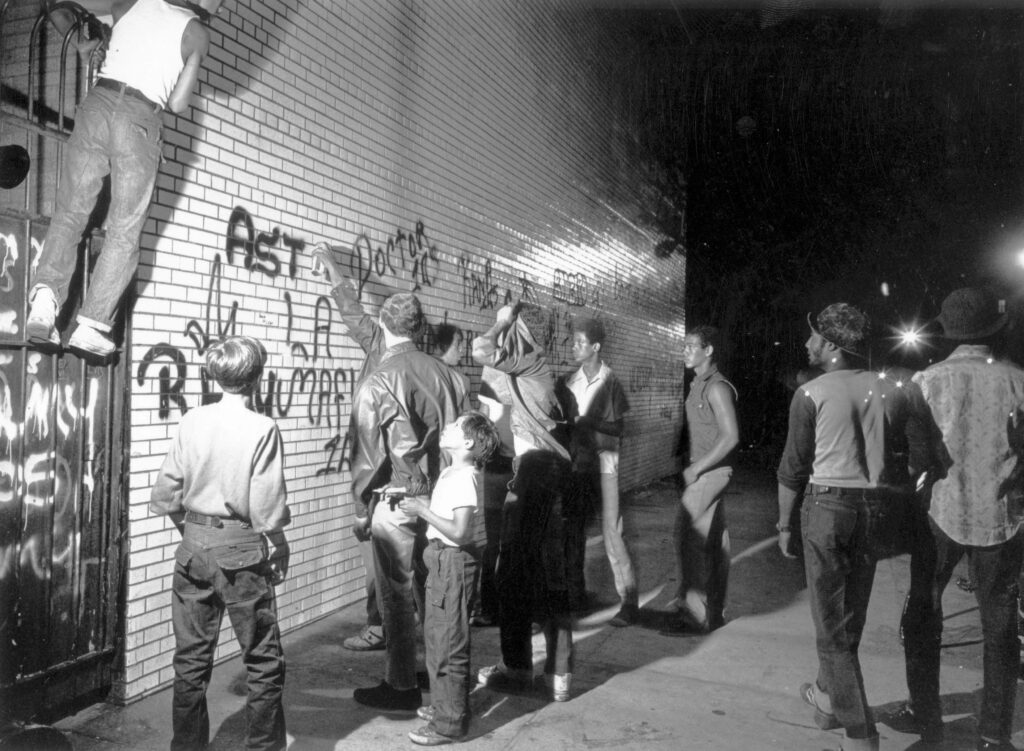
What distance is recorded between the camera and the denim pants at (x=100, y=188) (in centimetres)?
352

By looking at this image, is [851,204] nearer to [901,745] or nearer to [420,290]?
[420,290]

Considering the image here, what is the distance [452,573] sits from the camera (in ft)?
11.6

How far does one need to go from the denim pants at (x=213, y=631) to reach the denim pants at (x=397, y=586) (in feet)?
2.75

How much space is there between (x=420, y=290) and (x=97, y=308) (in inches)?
128

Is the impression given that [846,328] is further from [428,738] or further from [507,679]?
[428,738]

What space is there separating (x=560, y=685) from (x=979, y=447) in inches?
90.1

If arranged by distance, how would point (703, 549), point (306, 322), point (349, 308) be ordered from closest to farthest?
1. point (349, 308)
2. point (306, 322)
3. point (703, 549)

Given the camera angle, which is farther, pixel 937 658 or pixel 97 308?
pixel 937 658

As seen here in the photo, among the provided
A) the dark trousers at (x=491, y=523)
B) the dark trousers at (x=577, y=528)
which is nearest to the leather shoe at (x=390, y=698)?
the dark trousers at (x=491, y=523)

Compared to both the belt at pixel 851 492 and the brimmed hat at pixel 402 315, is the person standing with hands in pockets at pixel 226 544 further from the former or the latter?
the belt at pixel 851 492

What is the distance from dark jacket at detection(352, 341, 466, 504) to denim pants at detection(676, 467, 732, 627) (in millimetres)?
2226

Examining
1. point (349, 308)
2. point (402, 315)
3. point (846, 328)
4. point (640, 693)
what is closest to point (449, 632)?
A: point (640, 693)

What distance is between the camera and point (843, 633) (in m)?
3.57

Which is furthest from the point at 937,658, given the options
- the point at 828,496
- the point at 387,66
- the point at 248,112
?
the point at 387,66
